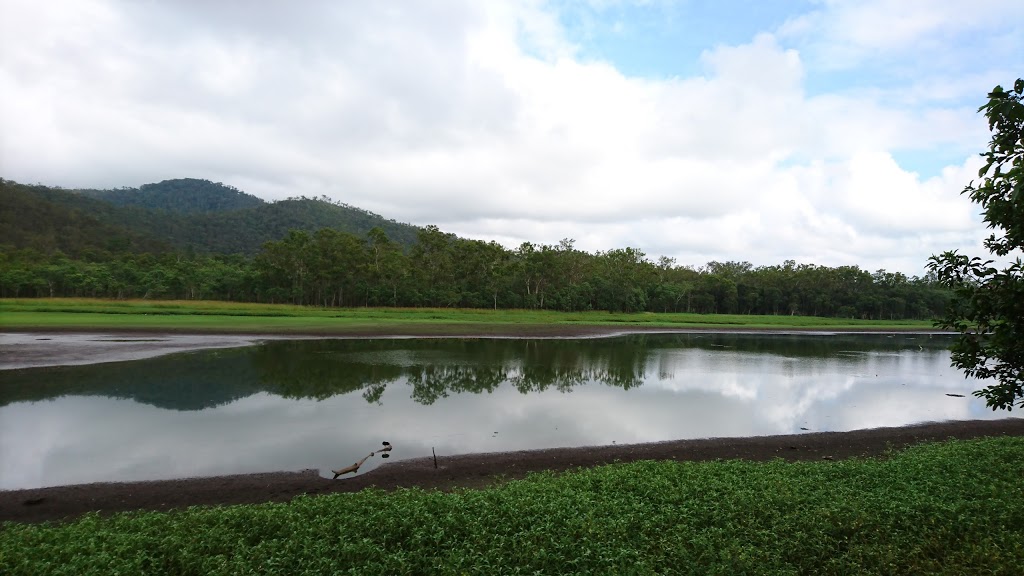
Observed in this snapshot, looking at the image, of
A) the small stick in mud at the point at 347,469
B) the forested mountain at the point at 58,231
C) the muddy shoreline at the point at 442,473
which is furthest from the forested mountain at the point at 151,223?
the small stick in mud at the point at 347,469

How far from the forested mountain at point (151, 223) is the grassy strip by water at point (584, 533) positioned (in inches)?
4208

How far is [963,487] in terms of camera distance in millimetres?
9469

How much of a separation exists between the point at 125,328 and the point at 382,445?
37.6 meters

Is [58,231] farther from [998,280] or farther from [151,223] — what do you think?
[998,280]

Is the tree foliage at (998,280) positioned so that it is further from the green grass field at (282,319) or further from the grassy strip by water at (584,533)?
the green grass field at (282,319)

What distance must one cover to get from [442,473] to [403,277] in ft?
237

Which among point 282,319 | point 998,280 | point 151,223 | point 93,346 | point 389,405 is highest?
point 151,223

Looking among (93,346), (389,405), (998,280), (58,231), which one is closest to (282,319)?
(93,346)

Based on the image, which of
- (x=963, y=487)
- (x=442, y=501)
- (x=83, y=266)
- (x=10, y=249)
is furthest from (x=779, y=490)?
(x=10, y=249)

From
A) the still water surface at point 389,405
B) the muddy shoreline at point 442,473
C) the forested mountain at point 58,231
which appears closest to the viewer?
the muddy shoreline at point 442,473

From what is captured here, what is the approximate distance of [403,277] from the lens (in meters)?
82.2

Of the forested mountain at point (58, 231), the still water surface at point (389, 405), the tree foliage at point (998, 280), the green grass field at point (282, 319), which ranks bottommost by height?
the still water surface at point (389, 405)

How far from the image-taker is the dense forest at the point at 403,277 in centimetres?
7631

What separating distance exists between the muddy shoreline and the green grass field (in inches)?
1316
